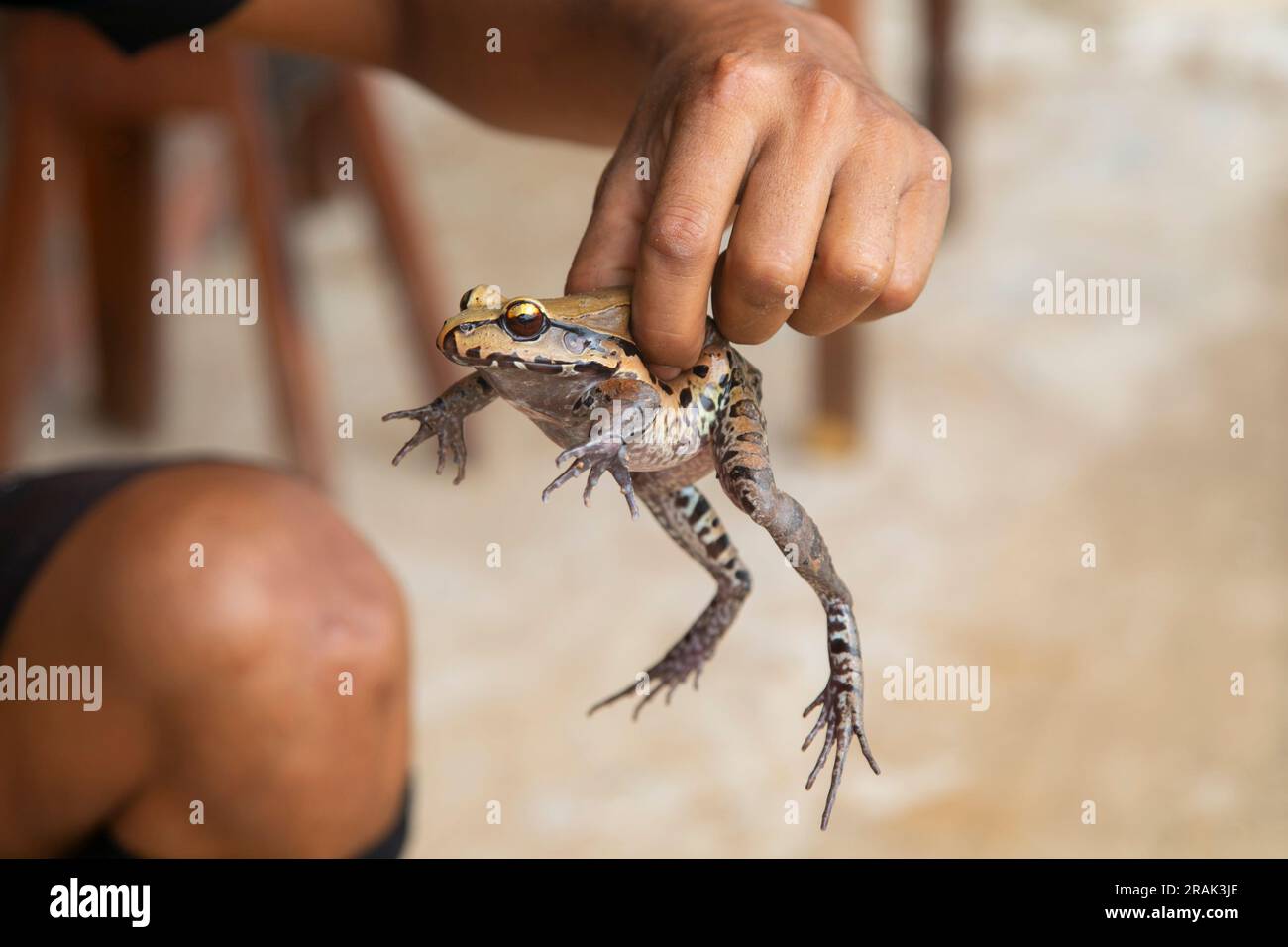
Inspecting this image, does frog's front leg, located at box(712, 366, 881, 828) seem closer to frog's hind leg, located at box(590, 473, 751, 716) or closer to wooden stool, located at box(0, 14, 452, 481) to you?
frog's hind leg, located at box(590, 473, 751, 716)

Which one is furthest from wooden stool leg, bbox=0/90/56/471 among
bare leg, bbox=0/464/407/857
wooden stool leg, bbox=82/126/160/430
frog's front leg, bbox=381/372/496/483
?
frog's front leg, bbox=381/372/496/483

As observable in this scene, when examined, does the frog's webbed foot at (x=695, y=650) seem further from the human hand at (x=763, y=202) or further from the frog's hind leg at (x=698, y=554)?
the human hand at (x=763, y=202)

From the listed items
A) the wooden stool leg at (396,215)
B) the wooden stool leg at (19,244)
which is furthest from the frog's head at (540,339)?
the wooden stool leg at (396,215)

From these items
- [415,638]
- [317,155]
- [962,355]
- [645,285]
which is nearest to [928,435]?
[962,355]

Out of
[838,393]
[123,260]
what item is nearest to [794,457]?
[838,393]

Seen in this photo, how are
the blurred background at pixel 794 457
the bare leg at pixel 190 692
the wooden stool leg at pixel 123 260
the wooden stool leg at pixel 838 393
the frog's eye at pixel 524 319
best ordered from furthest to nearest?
the wooden stool leg at pixel 838 393 < the wooden stool leg at pixel 123 260 < the blurred background at pixel 794 457 < the bare leg at pixel 190 692 < the frog's eye at pixel 524 319

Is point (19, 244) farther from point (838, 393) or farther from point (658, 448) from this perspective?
point (658, 448)
